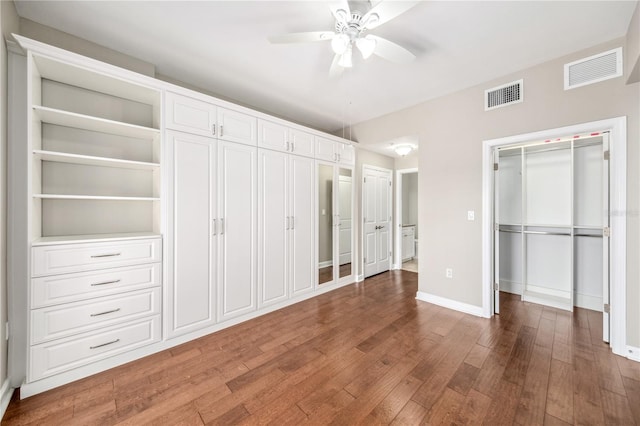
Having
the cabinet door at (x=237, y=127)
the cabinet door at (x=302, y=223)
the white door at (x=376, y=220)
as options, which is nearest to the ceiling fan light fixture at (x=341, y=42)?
the cabinet door at (x=237, y=127)

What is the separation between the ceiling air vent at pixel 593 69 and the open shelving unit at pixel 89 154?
4.08 metres

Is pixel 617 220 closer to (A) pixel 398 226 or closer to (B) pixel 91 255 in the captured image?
(A) pixel 398 226

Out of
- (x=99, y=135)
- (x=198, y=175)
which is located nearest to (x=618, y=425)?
(x=198, y=175)

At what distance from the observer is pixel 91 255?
1.99 meters

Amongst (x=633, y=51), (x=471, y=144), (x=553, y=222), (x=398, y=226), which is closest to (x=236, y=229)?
(x=471, y=144)

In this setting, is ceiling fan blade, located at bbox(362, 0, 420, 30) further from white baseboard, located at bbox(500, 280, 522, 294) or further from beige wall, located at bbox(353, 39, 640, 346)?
white baseboard, located at bbox(500, 280, 522, 294)

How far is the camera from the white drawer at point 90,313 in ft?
5.96

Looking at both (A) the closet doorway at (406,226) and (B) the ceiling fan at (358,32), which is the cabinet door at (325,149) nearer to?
(B) the ceiling fan at (358,32)

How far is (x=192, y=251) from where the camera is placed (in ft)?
8.30

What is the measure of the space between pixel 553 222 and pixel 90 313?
547cm

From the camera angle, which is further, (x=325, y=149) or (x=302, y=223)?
(x=325, y=149)

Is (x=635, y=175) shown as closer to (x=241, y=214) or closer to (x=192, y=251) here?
(x=241, y=214)

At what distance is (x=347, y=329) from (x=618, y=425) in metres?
1.97

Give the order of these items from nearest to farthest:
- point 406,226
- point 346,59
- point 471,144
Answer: point 346,59, point 471,144, point 406,226
